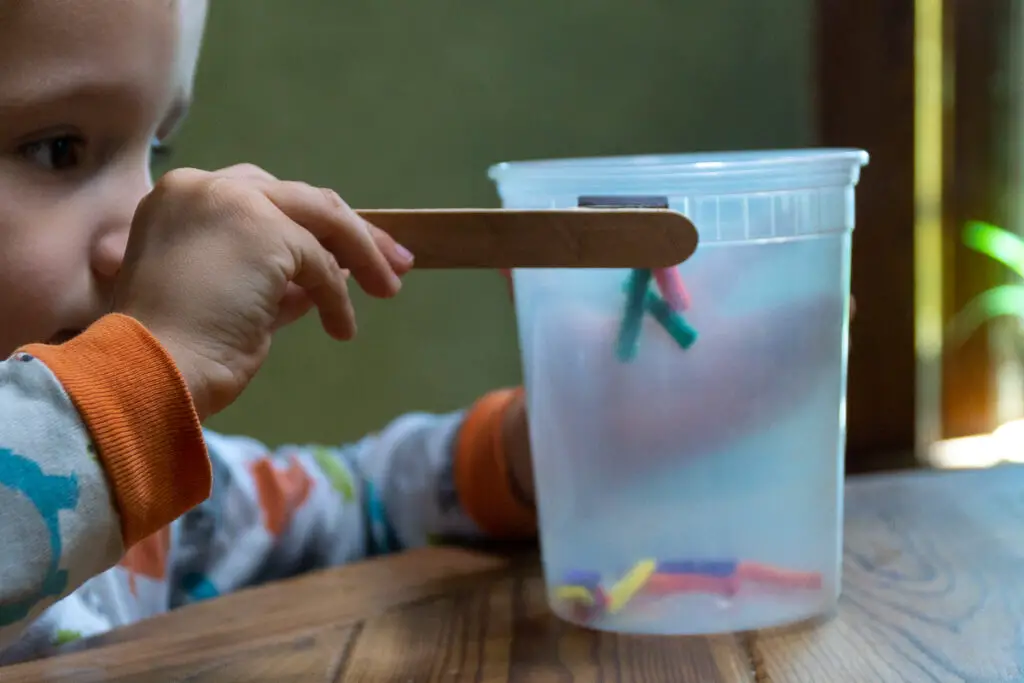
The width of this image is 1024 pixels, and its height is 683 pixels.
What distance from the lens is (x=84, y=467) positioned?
400 mm

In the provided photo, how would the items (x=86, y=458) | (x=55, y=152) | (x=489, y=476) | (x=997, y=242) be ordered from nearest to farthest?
1. (x=86, y=458)
2. (x=55, y=152)
3. (x=489, y=476)
4. (x=997, y=242)

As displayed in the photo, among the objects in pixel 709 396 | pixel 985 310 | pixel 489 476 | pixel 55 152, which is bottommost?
pixel 985 310

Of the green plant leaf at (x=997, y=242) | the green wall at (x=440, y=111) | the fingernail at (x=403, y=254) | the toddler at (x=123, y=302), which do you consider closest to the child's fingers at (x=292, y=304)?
the toddler at (x=123, y=302)

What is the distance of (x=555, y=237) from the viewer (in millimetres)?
454

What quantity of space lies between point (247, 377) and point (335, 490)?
340 millimetres

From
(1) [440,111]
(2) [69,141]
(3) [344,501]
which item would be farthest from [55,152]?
(1) [440,111]

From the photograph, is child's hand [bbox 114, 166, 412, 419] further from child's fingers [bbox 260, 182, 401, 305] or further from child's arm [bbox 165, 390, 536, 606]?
child's arm [bbox 165, 390, 536, 606]

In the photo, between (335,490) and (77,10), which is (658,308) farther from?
(335,490)

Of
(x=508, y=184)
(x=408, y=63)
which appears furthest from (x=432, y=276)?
(x=508, y=184)

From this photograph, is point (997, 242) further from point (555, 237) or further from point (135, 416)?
point (135, 416)

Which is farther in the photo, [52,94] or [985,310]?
[985,310]

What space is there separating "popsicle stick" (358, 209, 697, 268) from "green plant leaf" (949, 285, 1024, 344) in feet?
3.46

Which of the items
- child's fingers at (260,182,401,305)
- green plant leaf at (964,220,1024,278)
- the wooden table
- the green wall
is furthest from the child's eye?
green plant leaf at (964,220,1024,278)

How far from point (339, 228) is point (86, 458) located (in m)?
0.14
